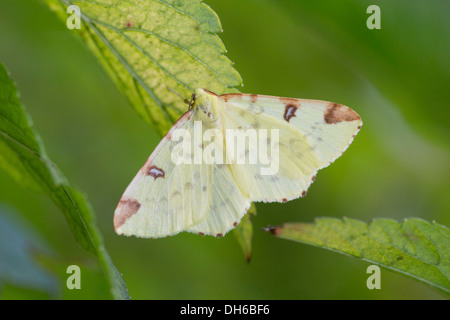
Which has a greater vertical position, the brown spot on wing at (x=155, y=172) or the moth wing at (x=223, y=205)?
the brown spot on wing at (x=155, y=172)

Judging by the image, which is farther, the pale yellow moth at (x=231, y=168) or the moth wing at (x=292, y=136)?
the moth wing at (x=292, y=136)

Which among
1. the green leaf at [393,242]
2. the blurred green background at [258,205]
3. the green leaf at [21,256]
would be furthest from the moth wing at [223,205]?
the green leaf at [21,256]

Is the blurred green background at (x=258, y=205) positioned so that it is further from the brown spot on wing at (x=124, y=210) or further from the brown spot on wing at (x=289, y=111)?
the brown spot on wing at (x=124, y=210)

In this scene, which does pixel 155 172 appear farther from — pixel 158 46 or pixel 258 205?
pixel 258 205

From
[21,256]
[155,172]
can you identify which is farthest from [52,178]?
[21,256]

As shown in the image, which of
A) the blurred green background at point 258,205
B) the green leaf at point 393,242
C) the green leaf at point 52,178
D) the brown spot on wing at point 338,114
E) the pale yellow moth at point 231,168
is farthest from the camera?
the blurred green background at point 258,205

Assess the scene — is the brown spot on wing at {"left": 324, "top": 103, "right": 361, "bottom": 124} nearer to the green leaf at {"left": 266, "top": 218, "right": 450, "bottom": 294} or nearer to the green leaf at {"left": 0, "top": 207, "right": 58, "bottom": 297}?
the green leaf at {"left": 266, "top": 218, "right": 450, "bottom": 294}

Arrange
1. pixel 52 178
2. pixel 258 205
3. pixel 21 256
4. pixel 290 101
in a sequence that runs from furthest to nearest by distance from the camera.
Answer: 1. pixel 258 205
2. pixel 21 256
3. pixel 290 101
4. pixel 52 178
